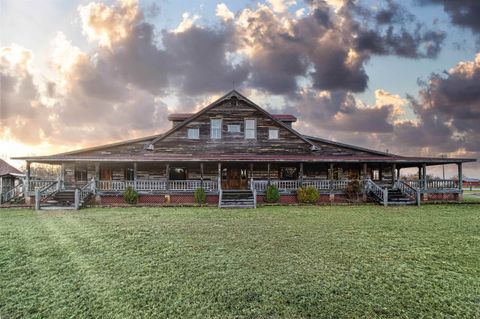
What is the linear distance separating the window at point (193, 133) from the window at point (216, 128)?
3.90ft

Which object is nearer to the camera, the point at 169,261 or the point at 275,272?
the point at 275,272

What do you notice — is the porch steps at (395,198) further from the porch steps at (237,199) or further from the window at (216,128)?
the window at (216,128)

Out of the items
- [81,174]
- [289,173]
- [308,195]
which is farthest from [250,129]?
[81,174]

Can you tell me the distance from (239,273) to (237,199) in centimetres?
1546

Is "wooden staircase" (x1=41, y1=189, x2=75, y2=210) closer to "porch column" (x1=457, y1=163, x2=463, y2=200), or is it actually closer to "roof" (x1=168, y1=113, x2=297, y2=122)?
"roof" (x1=168, y1=113, x2=297, y2=122)

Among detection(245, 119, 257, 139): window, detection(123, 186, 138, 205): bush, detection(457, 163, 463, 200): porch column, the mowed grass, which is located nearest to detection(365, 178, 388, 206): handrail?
detection(457, 163, 463, 200): porch column

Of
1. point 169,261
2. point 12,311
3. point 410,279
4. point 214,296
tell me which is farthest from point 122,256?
point 410,279

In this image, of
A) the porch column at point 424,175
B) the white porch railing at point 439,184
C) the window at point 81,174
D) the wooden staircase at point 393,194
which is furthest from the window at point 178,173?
the porch column at point 424,175

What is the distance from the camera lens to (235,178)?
26.6 metres

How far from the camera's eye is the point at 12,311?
492 centimetres

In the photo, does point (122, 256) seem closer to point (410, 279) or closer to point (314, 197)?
point (410, 279)

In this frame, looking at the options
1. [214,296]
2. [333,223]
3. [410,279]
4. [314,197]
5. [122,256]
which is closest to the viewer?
[214,296]

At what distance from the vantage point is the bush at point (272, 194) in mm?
22547

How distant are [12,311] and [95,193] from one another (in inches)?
764
